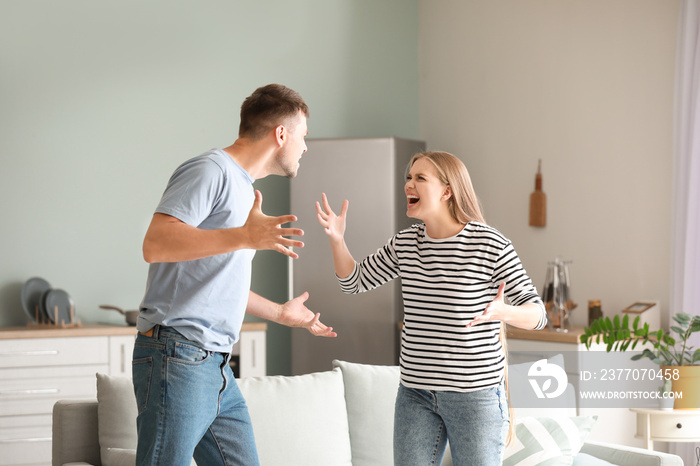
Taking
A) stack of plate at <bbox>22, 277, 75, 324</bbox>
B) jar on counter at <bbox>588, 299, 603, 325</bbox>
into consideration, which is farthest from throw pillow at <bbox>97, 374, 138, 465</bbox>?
jar on counter at <bbox>588, 299, 603, 325</bbox>

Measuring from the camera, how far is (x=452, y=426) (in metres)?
2.00

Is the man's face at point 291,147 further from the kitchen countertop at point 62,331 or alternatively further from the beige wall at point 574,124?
the beige wall at point 574,124

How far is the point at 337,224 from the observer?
7.63ft

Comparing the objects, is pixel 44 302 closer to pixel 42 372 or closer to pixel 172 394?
pixel 42 372

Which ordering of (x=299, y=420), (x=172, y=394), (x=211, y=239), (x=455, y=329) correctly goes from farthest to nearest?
(x=299, y=420)
(x=455, y=329)
(x=172, y=394)
(x=211, y=239)

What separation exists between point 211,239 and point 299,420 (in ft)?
3.65

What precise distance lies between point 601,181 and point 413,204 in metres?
2.37

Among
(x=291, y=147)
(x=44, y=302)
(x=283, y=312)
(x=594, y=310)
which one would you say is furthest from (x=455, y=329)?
(x=44, y=302)

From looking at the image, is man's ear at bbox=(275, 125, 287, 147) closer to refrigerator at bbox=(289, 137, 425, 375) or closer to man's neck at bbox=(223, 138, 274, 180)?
man's neck at bbox=(223, 138, 274, 180)

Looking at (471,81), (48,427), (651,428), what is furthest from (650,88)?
(48,427)

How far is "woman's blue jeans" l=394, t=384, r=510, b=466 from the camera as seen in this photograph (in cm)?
197

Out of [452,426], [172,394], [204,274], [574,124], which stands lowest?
[452,426]

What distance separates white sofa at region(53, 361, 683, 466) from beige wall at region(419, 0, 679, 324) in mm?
1557

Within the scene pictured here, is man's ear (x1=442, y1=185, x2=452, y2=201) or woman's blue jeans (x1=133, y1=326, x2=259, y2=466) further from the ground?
man's ear (x1=442, y1=185, x2=452, y2=201)
